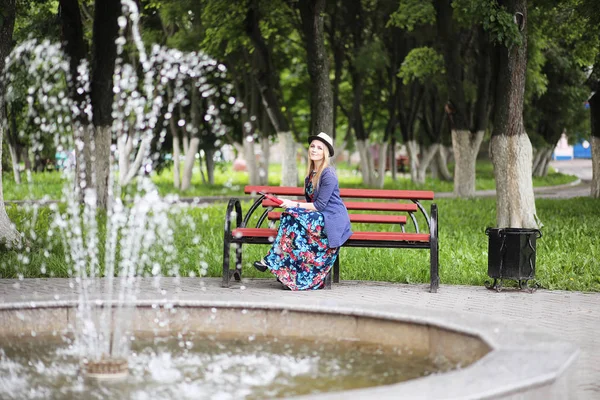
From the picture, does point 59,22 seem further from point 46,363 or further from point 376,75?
point 376,75

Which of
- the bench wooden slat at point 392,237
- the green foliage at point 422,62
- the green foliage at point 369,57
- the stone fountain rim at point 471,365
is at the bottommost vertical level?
the stone fountain rim at point 471,365

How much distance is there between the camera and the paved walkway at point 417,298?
7.59 m

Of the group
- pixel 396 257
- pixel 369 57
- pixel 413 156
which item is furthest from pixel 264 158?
pixel 396 257

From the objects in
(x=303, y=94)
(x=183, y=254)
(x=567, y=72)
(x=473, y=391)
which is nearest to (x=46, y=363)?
(x=473, y=391)

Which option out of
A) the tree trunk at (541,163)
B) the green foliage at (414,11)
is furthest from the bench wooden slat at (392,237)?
the tree trunk at (541,163)

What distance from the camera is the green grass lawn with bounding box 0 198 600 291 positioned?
11266 mm

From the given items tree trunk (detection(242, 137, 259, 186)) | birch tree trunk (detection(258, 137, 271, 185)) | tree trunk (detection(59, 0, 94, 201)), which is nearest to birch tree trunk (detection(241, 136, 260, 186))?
tree trunk (detection(242, 137, 259, 186))

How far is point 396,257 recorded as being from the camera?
41.2 ft

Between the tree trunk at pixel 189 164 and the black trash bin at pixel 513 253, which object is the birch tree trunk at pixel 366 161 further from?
the black trash bin at pixel 513 253

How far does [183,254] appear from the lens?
42.8ft

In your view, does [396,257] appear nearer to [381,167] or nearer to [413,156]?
[381,167]

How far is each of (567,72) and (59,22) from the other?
2060 cm

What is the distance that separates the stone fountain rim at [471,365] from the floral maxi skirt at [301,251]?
2419 millimetres

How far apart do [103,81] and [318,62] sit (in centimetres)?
412
